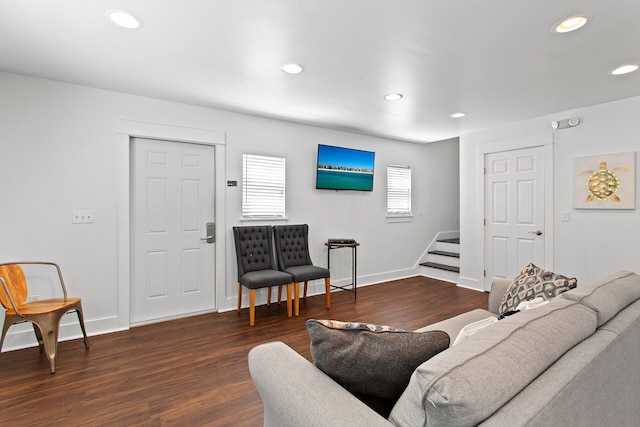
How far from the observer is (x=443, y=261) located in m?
5.84

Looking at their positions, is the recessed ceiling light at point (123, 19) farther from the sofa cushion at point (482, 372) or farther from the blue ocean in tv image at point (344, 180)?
the blue ocean in tv image at point (344, 180)

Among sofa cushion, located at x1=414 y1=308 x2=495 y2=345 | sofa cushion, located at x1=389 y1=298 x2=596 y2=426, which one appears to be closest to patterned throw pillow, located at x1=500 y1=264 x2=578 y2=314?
sofa cushion, located at x1=414 y1=308 x2=495 y2=345

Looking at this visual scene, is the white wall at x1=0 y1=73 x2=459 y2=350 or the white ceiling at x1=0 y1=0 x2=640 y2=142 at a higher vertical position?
the white ceiling at x1=0 y1=0 x2=640 y2=142

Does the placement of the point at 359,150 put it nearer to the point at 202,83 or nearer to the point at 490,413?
the point at 202,83

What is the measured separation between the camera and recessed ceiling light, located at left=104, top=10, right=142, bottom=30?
1.95m

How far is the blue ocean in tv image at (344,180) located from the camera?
4602mm

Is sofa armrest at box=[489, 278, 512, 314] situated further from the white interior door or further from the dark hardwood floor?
the white interior door

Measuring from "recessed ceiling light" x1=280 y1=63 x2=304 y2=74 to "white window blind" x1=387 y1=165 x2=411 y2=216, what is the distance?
10.2ft

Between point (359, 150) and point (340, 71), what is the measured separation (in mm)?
2241

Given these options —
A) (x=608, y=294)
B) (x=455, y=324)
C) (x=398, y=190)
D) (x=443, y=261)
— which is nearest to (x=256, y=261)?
(x=455, y=324)

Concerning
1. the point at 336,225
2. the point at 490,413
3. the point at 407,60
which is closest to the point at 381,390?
the point at 490,413

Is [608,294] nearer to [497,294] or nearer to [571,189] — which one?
[497,294]

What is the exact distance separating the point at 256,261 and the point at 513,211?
3.63 meters

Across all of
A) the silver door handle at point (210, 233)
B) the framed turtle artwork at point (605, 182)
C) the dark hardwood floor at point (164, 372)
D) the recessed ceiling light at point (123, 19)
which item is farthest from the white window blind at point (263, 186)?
the framed turtle artwork at point (605, 182)
